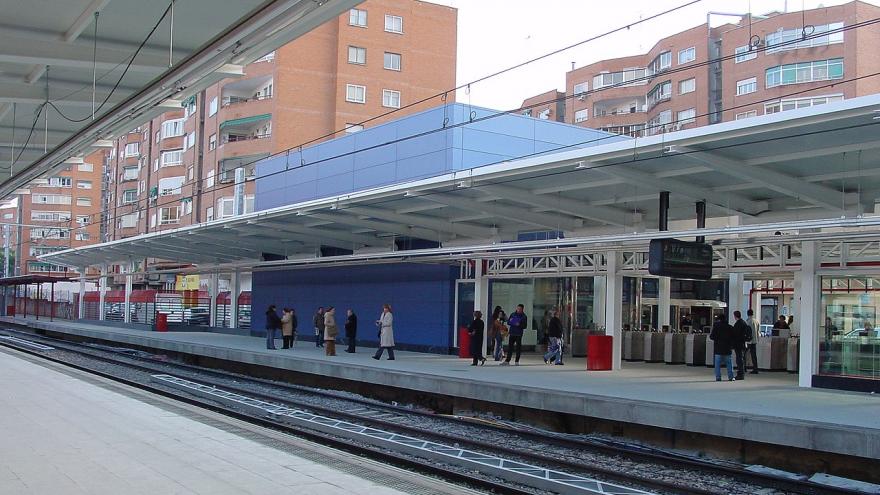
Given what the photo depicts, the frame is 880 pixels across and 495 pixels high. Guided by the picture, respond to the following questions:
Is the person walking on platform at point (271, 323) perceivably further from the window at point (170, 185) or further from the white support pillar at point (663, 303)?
the window at point (170, 185)

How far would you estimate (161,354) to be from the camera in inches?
1272

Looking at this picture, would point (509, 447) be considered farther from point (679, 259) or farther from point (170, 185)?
point (170, 185)

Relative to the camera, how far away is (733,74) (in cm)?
5022

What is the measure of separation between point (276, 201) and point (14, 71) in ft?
69.2

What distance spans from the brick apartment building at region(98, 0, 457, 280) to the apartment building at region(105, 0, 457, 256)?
63 millimetres

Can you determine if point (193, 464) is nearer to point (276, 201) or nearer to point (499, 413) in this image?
point (499, 413)

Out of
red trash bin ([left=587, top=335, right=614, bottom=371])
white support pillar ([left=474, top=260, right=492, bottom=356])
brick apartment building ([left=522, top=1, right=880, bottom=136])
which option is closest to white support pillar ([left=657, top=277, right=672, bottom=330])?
white support pillar ([left=474, top=260, right=492, bottom=356])

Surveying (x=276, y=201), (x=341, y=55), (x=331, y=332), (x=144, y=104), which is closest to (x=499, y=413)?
(x=331, y=332)

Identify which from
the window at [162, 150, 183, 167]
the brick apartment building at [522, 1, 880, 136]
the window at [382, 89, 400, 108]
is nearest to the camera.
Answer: the brick apartment building at [522, 1, 880, 136]

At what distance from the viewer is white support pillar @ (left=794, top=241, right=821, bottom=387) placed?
15609 mm

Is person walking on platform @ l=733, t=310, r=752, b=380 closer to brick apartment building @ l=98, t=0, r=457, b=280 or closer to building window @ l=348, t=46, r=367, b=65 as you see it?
brick apartment building @ l=98, t=0, r=457, b=280

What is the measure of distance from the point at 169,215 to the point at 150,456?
57179mm

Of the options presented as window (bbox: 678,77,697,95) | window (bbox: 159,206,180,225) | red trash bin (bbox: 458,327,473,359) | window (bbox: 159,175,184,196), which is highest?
window (bbox: 678,77,697,95)

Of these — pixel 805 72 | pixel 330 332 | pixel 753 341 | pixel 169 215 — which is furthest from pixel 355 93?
pixel 753 341
